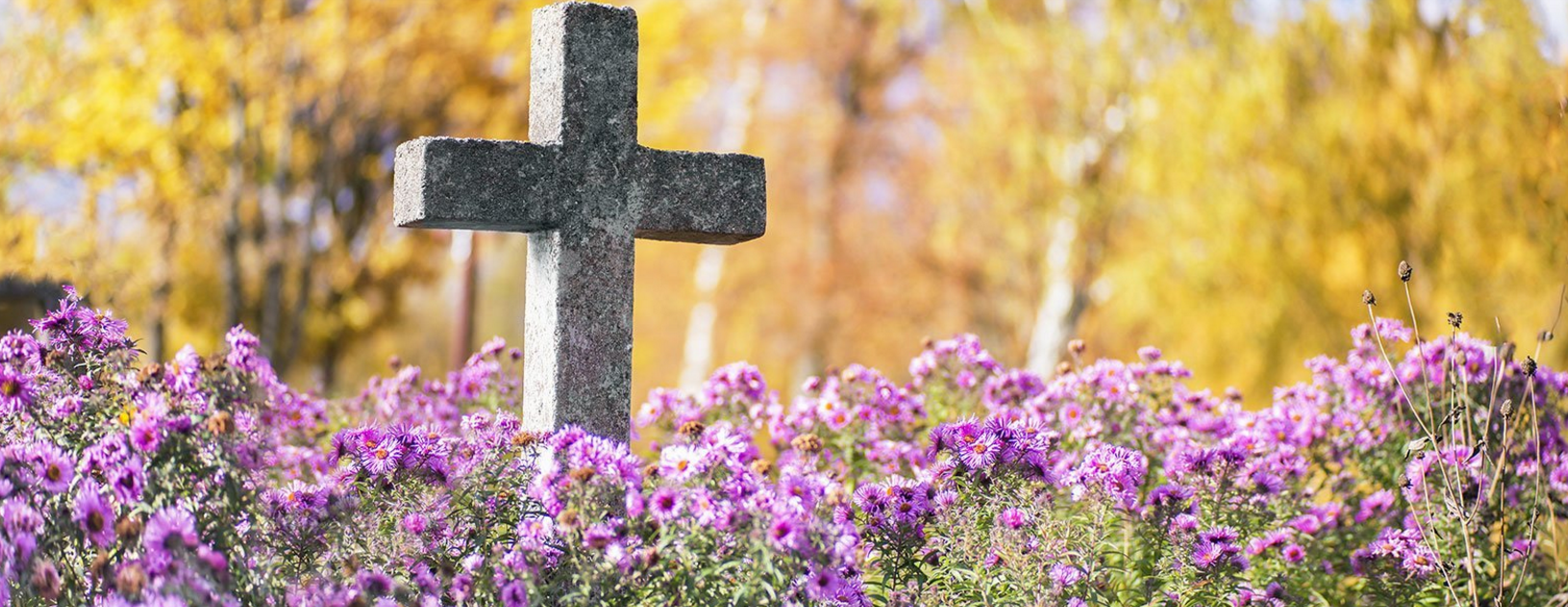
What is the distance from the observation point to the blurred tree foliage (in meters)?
8.91

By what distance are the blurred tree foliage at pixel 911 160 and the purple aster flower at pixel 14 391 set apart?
388 centimetres

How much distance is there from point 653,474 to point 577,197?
2.70 ft

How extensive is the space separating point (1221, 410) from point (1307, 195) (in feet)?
15.6

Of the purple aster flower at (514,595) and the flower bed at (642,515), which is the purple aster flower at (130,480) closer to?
the flower bed at (642,515)

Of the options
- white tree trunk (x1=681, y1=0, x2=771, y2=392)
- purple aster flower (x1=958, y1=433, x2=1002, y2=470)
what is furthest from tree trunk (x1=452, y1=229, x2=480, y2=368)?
purple aster flower (x1=958, y1=433, x2=1002, y2=470)

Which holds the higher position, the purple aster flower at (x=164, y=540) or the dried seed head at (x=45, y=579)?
the purple aster flower at (x=164, y=540)

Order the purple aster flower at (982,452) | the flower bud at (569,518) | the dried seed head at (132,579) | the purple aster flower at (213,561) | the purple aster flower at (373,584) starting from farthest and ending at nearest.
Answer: the purple aster flower at (982,452) → the flower bud at (569,518) → the purple aster flower at (373,584) → the purple aster flower at (213,561) → the dried seed head at (132,579)

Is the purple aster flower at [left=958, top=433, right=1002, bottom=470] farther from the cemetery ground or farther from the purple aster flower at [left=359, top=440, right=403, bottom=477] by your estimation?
the purple aster flower at [left=359, top=440, right=403, bottom=477]

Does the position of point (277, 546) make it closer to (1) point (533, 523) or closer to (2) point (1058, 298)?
A: (1) point (533, 523)

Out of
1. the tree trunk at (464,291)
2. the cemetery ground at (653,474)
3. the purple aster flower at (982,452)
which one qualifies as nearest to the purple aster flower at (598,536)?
the cemetery ground at (653,474)

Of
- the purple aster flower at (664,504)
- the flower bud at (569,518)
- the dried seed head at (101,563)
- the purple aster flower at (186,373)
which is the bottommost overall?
the dried seed head at (101,563)

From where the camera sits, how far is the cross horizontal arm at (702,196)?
388 centimetres

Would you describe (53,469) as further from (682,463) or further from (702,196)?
(702,196)

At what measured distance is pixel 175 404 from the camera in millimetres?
2912
